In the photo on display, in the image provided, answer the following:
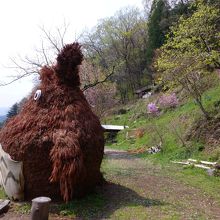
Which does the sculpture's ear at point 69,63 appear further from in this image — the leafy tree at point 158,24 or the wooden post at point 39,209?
the leafy tree at point 158,24

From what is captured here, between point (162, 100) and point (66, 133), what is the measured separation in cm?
2405

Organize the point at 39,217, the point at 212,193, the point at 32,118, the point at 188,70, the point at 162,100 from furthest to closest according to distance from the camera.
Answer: the point at 162,100, the point at 188,70, the point at 212,193, the point at 32,118, the point at 39,217

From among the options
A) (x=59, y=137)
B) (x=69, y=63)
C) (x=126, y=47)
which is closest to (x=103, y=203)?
(x=59, y=137)

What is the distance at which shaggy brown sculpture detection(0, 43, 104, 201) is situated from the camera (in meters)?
7.72

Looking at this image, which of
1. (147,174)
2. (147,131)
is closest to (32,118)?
(147,174)

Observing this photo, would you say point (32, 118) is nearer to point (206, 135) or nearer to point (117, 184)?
point (117, 184)

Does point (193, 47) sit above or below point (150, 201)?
above

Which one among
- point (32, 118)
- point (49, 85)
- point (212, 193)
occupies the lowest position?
point (212, 193)

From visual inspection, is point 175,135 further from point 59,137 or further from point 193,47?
point 59,137

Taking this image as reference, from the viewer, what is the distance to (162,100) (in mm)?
31453

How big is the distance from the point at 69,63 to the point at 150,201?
3.65 m

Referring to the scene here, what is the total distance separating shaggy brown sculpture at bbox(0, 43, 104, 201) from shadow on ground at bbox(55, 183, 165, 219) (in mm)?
226

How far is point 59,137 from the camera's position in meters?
7.92

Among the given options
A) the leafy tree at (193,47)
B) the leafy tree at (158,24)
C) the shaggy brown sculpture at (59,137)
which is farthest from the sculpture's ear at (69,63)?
the leafy tree at (158,24)
